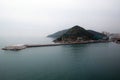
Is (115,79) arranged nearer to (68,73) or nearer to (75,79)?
(75,79)

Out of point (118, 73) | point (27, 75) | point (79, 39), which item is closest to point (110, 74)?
point (118, 73)

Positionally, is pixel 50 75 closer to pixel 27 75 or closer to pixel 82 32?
pixel 27 75

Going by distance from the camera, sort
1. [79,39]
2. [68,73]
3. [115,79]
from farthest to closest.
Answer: [79,39] < [68,73] < [115,79]

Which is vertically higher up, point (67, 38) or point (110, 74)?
point (67, 38)

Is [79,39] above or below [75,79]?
above

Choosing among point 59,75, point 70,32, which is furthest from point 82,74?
point 70,32

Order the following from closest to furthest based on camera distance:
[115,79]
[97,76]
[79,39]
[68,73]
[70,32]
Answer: [115,79] < [97,76] < [68,73] < [79,39] < [70,32]

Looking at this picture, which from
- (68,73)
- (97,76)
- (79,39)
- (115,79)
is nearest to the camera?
(115,79)

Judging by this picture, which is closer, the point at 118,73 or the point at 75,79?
the point at 75,79

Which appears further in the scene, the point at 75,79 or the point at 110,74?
the point at 110,74
